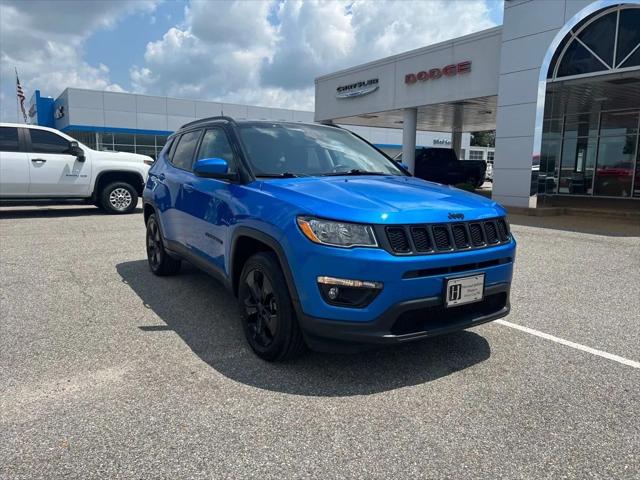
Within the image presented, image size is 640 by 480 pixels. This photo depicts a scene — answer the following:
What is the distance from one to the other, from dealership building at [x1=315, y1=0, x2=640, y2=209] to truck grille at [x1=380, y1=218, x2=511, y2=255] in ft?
36.1

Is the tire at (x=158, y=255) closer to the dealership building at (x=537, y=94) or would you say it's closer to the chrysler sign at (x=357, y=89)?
the dealership building at (x=537, y=94)

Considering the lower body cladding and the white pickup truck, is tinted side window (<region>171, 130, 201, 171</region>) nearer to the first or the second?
the lower body cladding

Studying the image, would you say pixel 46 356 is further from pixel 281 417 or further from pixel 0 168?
pixel 0 168

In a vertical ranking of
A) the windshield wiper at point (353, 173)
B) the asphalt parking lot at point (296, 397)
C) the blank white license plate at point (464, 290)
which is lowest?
the asphalt parking lot at point (296, 397)

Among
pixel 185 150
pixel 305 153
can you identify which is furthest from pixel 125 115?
pixel 305 153

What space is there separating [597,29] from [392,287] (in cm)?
1263

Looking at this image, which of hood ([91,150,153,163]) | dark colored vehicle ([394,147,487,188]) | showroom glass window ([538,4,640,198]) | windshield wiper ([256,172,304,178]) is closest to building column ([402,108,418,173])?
dark colored vehicle ([394,147,487,188])

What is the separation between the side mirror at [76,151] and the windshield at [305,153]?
8.59 meters

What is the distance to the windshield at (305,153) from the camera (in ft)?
13.4

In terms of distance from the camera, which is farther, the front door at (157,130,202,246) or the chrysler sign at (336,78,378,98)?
the chrysler sign at (336,78,378,98)

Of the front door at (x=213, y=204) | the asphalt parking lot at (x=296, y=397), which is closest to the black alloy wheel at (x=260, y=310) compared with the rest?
the asphalt parking lot at (x=296, y=397)

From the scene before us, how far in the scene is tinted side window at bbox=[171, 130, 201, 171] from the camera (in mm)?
5152

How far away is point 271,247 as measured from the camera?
339 centimetres

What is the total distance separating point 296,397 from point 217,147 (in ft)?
8.15
